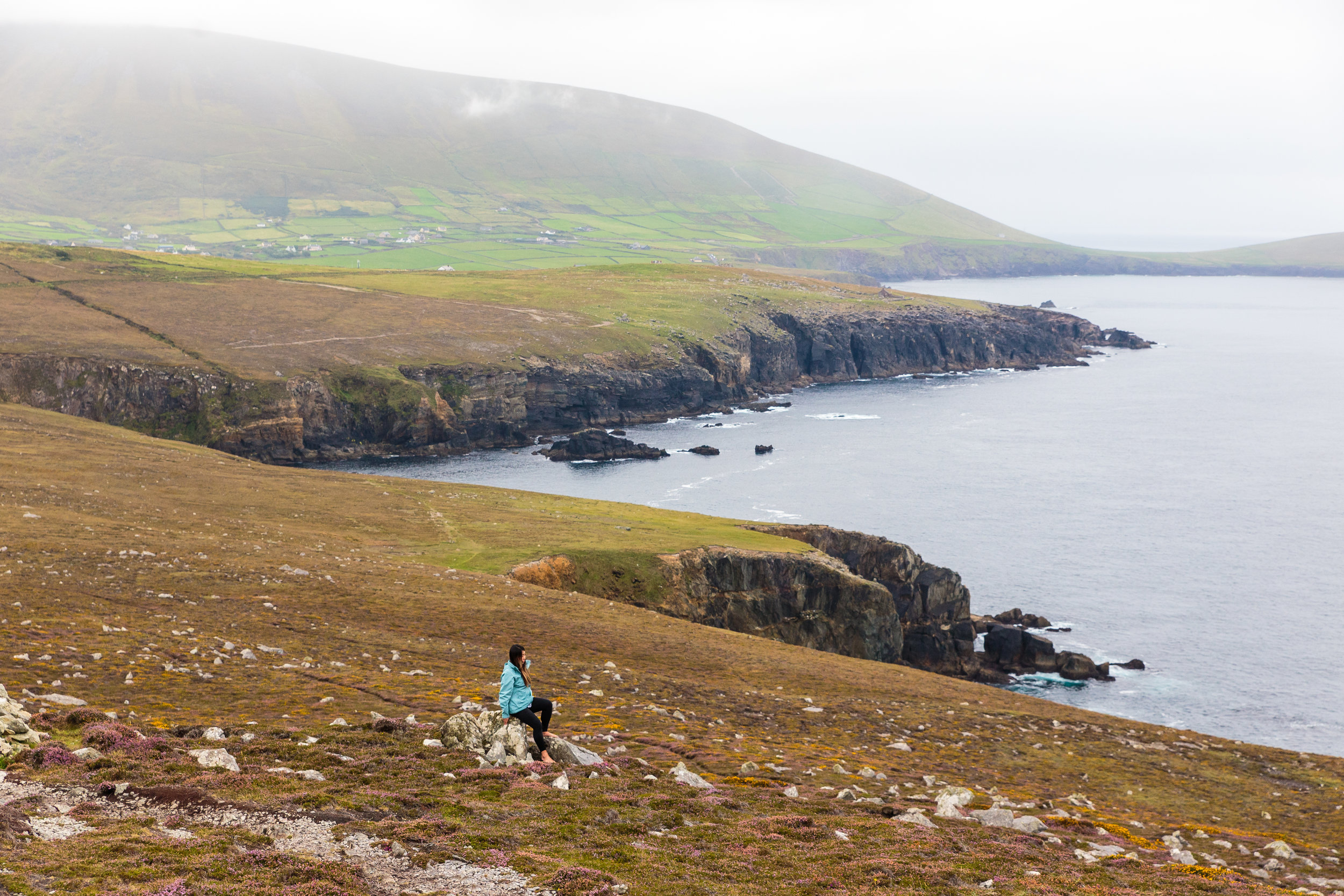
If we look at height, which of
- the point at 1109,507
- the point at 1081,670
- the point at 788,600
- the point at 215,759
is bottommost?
the point at 1081,670

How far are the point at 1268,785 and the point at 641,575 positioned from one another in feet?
108

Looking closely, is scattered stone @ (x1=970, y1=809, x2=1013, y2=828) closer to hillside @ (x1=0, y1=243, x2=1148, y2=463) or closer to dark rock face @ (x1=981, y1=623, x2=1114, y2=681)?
dark rock face @ (x1=981, y1=623, x2=1114, y2=681)

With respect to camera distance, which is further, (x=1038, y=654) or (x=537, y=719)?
(x=1038, y=654)

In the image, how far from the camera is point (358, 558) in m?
48.5

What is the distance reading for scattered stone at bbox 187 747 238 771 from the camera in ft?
65.3

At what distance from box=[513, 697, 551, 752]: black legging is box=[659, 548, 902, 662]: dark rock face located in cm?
3412

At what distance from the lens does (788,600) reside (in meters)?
63.5

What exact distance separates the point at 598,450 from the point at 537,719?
124050mm

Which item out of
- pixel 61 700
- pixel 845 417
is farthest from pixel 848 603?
pixel 845 417

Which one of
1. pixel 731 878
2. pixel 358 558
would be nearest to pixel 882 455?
pixel 358 558

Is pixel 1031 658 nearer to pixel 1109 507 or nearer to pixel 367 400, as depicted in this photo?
pixel 1109 507

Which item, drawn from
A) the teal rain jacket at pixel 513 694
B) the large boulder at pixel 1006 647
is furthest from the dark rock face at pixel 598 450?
the teal rain jacket at pixel 513 694

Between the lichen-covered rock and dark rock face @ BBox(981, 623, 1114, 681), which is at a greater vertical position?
the lichen-covered rock

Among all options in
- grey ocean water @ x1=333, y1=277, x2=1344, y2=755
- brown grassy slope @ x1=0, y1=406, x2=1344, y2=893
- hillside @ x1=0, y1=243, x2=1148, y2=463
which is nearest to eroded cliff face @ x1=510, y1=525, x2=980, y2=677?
grey ocean water @ x1=333, y1=277, x2=1344, y2=755
